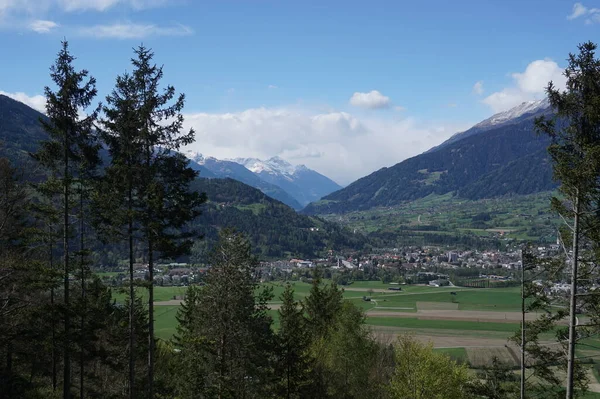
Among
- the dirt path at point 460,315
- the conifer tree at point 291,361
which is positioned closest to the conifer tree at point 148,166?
the conifer tree at point 291,361

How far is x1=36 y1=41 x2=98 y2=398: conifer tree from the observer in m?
21.0

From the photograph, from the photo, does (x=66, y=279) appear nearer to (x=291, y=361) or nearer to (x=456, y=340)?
(x=291, y=361)

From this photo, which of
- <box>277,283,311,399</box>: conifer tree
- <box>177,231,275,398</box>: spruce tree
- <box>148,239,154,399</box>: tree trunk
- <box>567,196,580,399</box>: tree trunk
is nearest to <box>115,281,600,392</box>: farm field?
<box>277,283,311,399</box>: conifer tree

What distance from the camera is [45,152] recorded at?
2134cm

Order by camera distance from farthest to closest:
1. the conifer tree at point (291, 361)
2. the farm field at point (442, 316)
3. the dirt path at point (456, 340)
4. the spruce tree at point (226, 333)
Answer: the dirt path at point (456, 340), the farm field at point (442, 316), the conifer tree at point (291, 361), the spruce tree at point (226, 333)

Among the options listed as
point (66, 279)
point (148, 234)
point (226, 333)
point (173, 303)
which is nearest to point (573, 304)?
point (226, 333)

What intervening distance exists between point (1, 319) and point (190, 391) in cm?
804

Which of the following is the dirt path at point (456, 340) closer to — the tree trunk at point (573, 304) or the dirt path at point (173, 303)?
the dirt path at point (173, 303)

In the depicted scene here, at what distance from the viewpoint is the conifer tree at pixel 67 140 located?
69.0ft

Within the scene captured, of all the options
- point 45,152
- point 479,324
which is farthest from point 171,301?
point 45,152

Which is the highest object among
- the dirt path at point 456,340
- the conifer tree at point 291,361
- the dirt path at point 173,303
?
the conifer tree at point 291,361

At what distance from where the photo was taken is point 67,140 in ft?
70.8

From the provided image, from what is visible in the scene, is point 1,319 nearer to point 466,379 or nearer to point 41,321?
point 41,321

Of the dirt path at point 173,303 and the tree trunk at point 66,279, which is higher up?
the tree trunk at point 66,279
